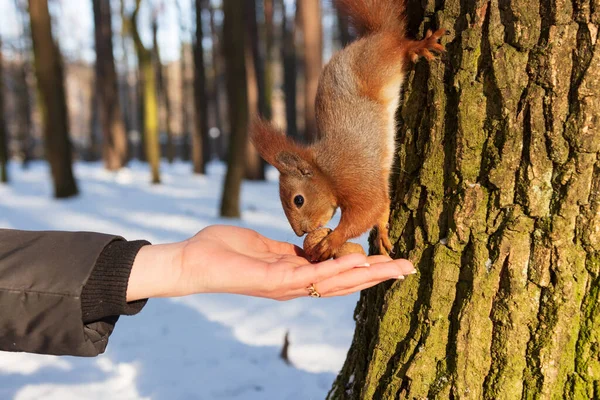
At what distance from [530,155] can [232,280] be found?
811 mm

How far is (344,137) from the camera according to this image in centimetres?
156

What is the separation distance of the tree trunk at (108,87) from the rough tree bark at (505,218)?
12.0 m

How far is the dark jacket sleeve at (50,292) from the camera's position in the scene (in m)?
1.32

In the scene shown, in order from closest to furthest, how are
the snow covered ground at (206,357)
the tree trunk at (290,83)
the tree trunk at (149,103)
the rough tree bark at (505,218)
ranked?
1. the rough tree bark at (505,218)
2. the snow covered ground at (206,357)
3. the tree trunk at (149,103)
4. the tree trunk at (290,83)

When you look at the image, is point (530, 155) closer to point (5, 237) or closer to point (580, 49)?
point (580, 49)

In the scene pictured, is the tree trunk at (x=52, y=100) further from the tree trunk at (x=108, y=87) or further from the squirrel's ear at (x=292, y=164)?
the squirrel's ear at (x=292, y=164)

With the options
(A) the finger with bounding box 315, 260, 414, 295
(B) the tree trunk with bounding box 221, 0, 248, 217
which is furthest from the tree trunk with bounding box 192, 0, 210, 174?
(A) the finger with bounding box 315, 260, 414, 295

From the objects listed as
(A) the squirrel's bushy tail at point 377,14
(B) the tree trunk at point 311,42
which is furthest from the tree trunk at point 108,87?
(A) the squirrel's bushy tail at point 377,14

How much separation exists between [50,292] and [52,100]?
7151 mm

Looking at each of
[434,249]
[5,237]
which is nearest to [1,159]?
[5,237]

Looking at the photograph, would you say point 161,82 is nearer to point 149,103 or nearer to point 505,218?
point 149,103

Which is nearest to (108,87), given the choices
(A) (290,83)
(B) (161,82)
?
(A) (290,83)

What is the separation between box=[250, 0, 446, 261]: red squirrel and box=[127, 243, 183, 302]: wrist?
388mm

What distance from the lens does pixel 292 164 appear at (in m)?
1.56
